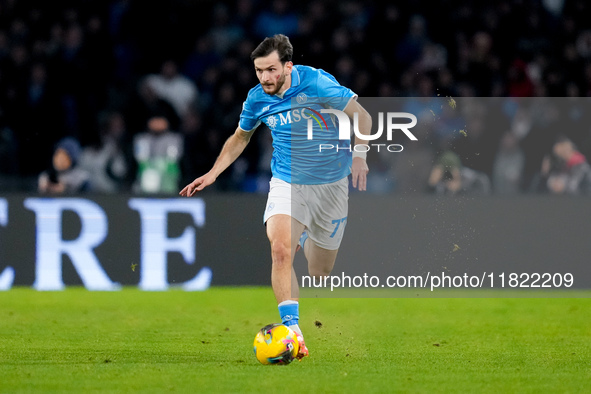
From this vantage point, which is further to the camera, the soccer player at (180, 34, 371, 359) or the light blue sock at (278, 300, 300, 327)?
the soccer player at (180, 34, 371, 359)

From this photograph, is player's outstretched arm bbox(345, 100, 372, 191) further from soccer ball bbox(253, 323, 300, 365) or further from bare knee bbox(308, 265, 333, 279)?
soccer ball bbox(253, 323, 300, 365)

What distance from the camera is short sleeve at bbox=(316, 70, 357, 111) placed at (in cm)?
680

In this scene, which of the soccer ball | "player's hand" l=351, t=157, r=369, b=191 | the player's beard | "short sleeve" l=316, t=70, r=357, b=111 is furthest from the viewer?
"short sleeve" l=316, t=70, r=357, b=111

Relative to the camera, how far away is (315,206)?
6.96 metres

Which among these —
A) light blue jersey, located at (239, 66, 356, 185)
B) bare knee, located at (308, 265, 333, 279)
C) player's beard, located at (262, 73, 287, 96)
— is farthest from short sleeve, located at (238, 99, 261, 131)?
bare knee, located at (308, 265, 333, 279)

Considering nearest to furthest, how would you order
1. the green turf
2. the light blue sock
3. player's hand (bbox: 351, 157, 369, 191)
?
1. the green turf
2. the light blue sock
3. player's hand (bbox: 351, 157, 369, 191)

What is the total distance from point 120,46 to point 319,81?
7.29 m

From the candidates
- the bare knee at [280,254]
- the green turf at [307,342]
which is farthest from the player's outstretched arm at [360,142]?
the green turf at [307,342]

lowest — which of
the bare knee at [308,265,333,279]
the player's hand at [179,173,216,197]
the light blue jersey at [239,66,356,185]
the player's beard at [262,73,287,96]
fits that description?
the bare knee at [308,265,333,279]

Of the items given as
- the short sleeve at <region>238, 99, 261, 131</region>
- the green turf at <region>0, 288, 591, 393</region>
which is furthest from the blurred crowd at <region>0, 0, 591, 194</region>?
the short sleeve at <region>238, 99, 261, 131</region>

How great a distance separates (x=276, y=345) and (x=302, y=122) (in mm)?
1678

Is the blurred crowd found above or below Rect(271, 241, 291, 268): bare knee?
above

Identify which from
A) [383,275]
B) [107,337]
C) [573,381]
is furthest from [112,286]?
[573,381]

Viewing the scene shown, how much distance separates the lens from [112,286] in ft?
37.5
